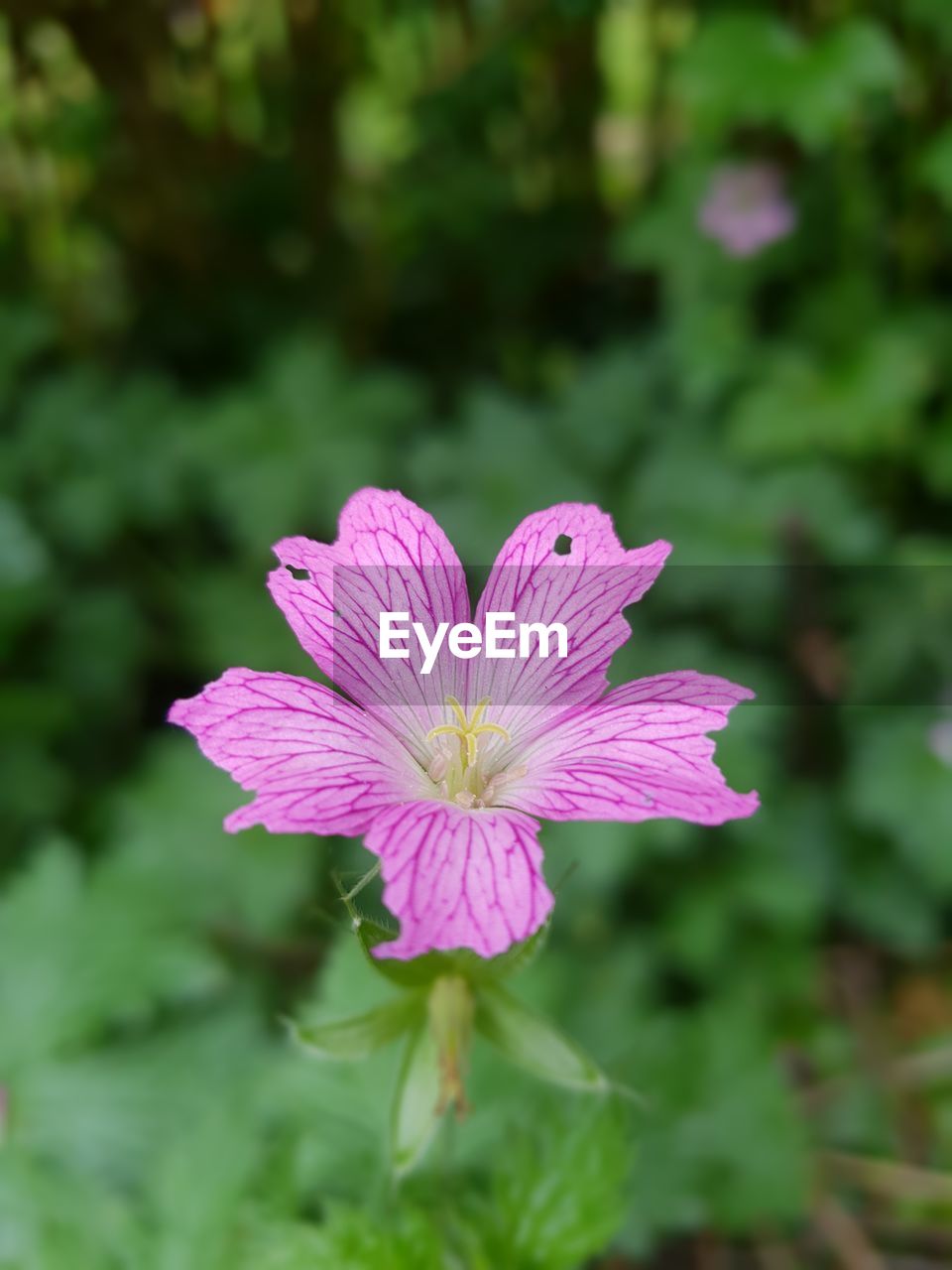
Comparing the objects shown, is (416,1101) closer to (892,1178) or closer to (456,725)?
(456,725)

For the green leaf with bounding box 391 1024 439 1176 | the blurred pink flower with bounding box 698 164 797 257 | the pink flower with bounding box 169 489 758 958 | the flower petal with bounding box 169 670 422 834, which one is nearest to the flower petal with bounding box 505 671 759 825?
the pink flower with bounding box 169 489 758 958

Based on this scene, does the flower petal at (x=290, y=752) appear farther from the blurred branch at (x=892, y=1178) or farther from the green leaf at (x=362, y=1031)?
the blurred branch at (x=892, y=1178)

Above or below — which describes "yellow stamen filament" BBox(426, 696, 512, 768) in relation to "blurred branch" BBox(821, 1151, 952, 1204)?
above

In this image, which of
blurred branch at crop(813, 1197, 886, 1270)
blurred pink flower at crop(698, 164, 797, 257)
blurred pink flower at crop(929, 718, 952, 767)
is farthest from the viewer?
blurred pink flower at crop(698, 164, 797, 257)

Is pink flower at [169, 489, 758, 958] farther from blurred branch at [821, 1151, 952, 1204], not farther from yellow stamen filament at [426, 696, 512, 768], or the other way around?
blurred branch at [821, 1151, 952, 1204]

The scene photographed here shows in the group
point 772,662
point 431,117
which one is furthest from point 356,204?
point 772,662

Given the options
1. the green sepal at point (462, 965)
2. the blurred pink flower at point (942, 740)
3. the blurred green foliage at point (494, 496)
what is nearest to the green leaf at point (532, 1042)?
the green sepal at point (462, 965)

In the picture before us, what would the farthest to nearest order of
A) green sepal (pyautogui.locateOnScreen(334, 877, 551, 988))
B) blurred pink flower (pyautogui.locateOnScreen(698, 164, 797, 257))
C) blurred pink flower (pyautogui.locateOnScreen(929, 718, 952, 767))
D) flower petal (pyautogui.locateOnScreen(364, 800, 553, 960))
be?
blurred pink flower (pyautogui.locateOnScreen(698, 164, 797, 257))
blurred pink flower (pyautogui.locateOnScreen(929, 718, 952, 767))
green sepal (pyautogui.locateOnScreen(334, 877, 551, 988))
flower petal (pyautogui.locateOnScreen(364, 800, 553, 960))
